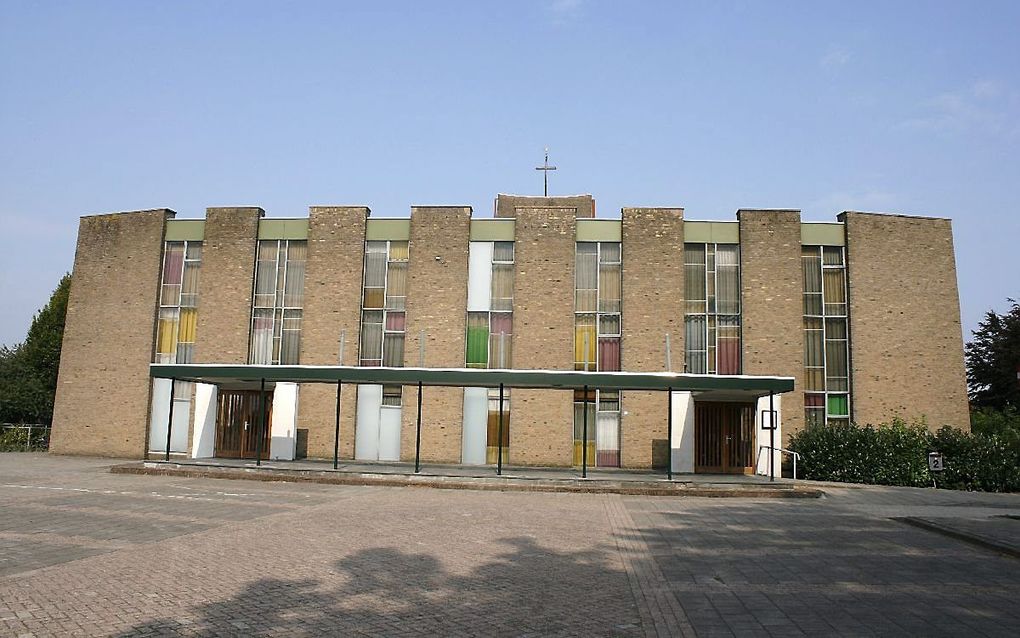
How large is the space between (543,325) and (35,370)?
2966 cm

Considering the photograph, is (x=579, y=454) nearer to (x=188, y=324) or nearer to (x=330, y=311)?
(x=330, y=311)

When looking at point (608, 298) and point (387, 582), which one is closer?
point (387, 582)

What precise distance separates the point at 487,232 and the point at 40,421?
27.0 meters

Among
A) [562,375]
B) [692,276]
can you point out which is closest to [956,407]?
[692,276]

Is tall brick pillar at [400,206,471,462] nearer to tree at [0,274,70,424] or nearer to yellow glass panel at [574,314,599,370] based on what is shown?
yellow glass panel at [574,314,599,370]

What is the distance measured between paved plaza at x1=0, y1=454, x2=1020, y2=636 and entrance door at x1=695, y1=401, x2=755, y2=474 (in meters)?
8.65

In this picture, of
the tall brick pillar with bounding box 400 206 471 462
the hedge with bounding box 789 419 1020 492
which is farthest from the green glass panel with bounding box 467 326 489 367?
the hedge with bounding box 789 419 1020 492

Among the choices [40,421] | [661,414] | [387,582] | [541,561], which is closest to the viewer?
[387,582]

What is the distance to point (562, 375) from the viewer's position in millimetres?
21938

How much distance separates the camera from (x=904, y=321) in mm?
27984

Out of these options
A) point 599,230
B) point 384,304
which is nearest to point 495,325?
point 384,304

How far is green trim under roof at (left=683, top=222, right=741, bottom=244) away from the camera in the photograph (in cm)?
2884

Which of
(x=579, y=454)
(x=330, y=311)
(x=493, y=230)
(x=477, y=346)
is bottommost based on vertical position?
(x=579, y=454)

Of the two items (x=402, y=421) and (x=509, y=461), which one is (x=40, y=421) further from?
(x=509, y=461)
